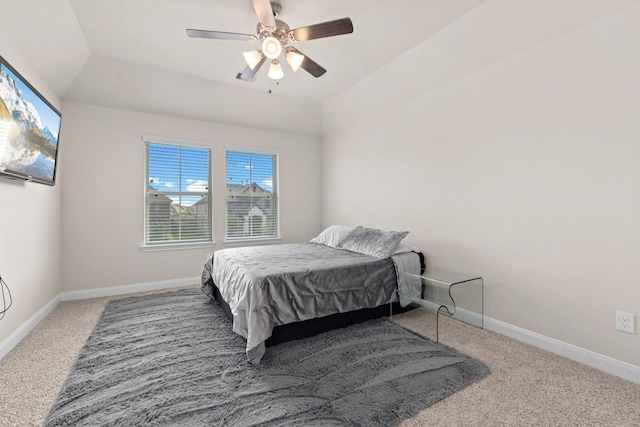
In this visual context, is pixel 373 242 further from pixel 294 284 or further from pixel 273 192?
pixel 273 192

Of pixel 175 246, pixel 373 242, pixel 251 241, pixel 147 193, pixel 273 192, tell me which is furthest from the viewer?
pixel 273 192

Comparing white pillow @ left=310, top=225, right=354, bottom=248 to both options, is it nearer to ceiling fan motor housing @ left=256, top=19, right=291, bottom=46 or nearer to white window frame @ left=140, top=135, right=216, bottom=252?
white window frame @ left=140, top=135, right=216, bottom=252

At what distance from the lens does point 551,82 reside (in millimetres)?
2311

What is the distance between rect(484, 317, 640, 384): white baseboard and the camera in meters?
1.94

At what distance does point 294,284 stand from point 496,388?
61.0 inches

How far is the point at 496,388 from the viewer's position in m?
1.82

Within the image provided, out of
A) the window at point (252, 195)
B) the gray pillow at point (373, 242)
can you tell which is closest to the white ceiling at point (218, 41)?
the window at point (252, 195)

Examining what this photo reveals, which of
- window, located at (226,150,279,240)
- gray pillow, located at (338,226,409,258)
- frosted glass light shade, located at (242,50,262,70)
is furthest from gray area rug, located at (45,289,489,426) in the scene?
frosted glass light shade, located at (242,50,262,70)

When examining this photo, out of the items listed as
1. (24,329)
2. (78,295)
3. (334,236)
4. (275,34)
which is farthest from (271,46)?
(78,295)

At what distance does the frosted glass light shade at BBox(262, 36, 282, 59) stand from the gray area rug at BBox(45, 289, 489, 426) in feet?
7.90

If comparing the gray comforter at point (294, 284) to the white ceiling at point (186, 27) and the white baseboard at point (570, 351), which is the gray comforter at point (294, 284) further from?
the white ceiling at point (186, 27)

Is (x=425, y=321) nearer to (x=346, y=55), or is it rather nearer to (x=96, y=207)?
(x=346, y=55)

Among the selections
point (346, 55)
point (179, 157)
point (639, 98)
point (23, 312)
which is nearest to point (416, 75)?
point (346, 55)

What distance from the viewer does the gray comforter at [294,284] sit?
2.24m
